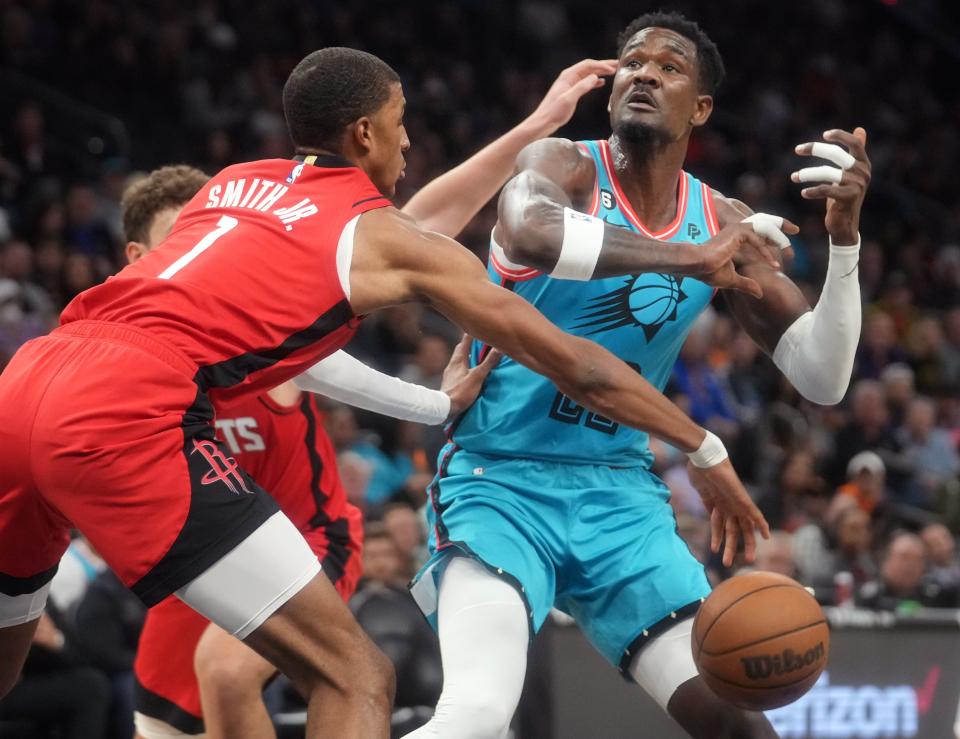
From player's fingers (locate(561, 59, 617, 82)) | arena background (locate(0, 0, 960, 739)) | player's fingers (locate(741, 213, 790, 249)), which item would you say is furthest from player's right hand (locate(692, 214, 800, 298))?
arena background (locate(0, 0, 960, 739))

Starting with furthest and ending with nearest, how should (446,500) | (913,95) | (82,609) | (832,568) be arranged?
1. (913,95)
2. (832,568)
3. (82,609)
4. (446,500)

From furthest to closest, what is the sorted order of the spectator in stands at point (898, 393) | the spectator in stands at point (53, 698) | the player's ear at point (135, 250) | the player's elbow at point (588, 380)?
the spectator in stands at point (898, 393) < the spectator in stands at point (53, 698) < the player's ear at point (135, 250) < the player's elbow at point (588, 380)

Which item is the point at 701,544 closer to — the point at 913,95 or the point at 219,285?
the point at 219,285

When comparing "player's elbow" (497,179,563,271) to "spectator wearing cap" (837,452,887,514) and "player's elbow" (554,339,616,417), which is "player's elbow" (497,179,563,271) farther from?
"spectator wearing cap" (837,452,887,514)

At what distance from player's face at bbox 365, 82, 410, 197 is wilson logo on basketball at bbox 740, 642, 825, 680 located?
1670 mm

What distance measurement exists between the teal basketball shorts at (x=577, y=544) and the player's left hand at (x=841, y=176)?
1.03 metres

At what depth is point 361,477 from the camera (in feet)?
28.5

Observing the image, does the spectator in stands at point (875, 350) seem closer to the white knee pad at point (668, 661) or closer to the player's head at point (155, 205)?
the player's head at point (155, 205)

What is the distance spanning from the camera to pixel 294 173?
3.85m

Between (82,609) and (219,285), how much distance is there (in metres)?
4.12

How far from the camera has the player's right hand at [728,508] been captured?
3922 millimetres

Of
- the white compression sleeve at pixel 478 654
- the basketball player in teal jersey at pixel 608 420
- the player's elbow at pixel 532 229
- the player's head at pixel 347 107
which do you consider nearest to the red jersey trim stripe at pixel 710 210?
the basketball player in teal jersey at pixel 608 420

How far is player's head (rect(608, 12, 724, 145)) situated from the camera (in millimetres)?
4547

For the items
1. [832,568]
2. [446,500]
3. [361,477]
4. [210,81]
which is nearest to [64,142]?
[210,81]
